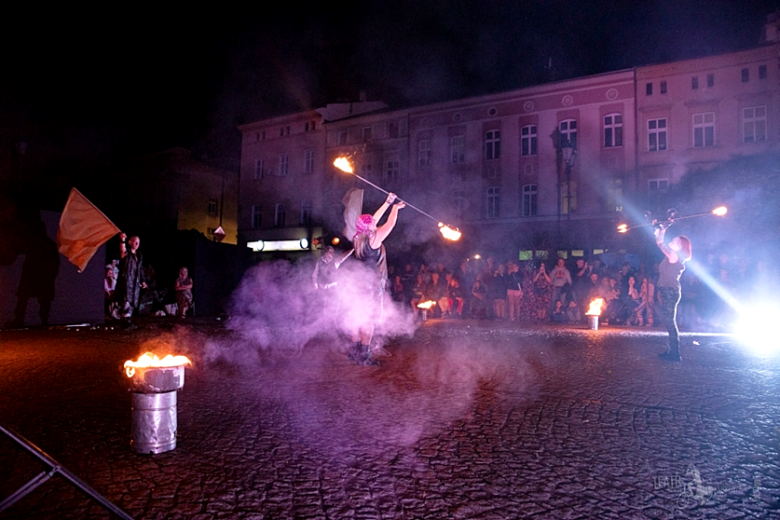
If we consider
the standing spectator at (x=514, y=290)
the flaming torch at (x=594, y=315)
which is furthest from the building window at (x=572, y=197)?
the flaming torch at (x=594, y=315)

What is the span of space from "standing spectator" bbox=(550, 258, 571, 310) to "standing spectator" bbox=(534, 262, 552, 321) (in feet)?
Result: 0.53

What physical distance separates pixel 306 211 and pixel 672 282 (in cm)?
3293

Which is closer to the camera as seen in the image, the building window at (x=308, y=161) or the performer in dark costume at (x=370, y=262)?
the performer in dark costume at (x=370, y=262)

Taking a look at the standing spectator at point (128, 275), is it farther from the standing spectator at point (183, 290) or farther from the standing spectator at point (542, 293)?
the standing spectator at point (542, 293)

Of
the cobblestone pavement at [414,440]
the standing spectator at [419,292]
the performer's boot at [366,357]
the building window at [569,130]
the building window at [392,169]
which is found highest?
the building window at [569,130]

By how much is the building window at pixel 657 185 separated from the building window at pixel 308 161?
2279 cm

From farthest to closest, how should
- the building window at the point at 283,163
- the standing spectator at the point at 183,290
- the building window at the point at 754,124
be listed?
the building window at the point at 283,163, the building window at the point at 754,124, the standing spectator at the point at 183,290

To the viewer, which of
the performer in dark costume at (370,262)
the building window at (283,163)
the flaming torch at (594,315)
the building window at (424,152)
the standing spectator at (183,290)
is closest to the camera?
the performer in dark costume at (370,262)

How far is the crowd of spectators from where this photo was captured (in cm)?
1416

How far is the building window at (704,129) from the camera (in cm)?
2686

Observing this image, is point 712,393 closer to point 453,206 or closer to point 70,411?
point 70,411

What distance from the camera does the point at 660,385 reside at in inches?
239

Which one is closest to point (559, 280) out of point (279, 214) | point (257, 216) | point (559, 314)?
point (559, 314)

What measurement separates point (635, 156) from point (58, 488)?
30231 mm
